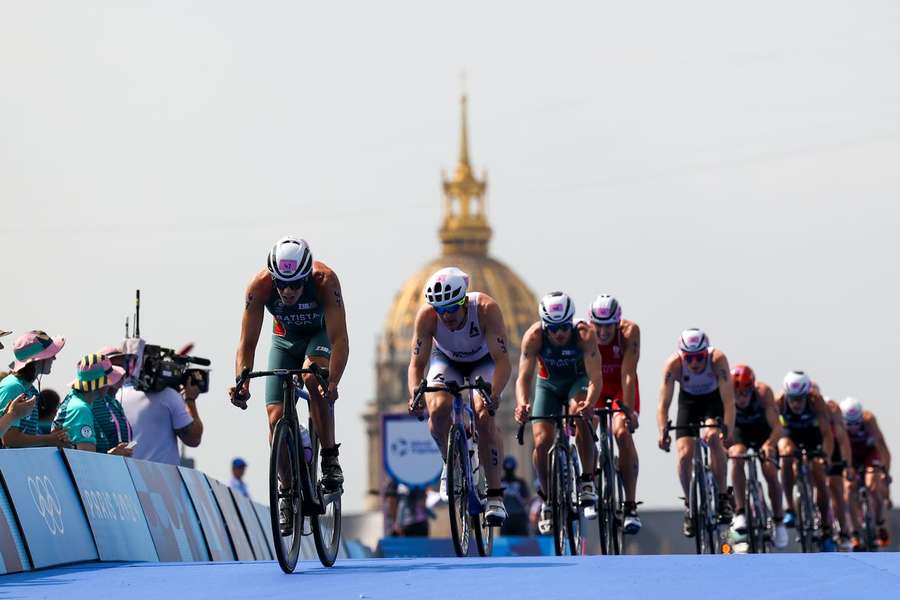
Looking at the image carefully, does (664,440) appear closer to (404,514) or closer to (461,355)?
(461,355)

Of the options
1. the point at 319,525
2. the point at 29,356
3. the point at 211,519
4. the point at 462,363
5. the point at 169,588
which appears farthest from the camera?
the point at 211,519

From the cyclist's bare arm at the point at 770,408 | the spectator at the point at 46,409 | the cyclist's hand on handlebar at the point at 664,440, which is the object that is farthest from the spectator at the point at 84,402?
the cyclist's bare arm at the point at 770,408

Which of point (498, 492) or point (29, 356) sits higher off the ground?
point (29, 356)

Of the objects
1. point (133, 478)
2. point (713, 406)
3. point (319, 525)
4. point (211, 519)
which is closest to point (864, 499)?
point (713, 406)

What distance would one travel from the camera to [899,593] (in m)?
9.24

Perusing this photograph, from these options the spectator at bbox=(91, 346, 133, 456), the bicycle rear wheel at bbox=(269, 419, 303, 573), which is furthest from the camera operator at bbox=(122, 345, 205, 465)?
the bicycle rear wheel at bbox=(269, 419, 303, 573)

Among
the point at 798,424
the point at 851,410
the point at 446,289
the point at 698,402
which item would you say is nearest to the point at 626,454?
the point at 698,402

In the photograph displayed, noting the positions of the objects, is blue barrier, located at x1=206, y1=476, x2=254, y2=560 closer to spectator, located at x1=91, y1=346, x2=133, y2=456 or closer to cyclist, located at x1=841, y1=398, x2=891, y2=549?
Result: spectator, located at x1=91, y1=346, x2=133, y2=456

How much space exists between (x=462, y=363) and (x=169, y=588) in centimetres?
488

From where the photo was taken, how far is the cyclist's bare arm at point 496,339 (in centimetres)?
1418

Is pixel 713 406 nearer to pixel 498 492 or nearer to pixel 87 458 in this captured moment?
pixel 498 492

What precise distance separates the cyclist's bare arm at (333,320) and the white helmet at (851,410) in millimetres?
17184

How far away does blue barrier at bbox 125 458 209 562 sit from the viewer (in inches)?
598

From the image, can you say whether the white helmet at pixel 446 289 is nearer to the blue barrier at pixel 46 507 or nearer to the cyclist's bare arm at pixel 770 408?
the blue barrier at pixel 46 507
